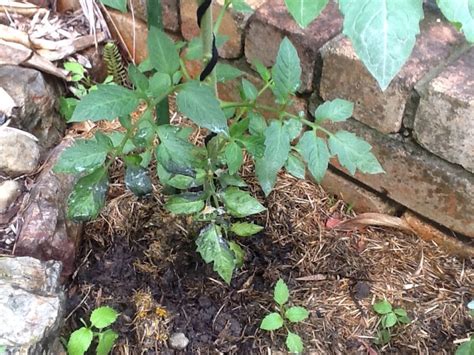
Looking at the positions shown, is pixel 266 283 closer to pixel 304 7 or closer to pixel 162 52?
pixel 162 52

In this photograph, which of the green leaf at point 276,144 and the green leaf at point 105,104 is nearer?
the green leaf at point 105,104

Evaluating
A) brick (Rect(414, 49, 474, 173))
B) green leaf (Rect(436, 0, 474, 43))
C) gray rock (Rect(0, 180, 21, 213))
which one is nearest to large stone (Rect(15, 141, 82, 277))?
gray rock (Rect(0, 180, 21, 213))

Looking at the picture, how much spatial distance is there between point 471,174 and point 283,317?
1.89 feet

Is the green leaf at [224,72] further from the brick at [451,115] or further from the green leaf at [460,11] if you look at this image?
the green leaf at [460,11]

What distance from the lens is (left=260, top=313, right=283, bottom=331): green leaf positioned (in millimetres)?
1499

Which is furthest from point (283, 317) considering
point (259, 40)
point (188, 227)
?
point (259, 40)

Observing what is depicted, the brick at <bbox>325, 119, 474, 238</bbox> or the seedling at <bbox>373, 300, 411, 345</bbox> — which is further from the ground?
the brick at <bbox>325, 119, 474, 238</bbox>

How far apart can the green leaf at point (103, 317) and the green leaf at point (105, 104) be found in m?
0.58

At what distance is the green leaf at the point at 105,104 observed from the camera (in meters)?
1.05

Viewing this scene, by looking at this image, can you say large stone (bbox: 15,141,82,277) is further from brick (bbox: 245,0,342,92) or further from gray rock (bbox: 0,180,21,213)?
brick (bbox: 245,0,342,92)

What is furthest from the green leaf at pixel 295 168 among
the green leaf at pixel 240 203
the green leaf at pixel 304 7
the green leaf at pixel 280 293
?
the green leaf at pixel 304 7

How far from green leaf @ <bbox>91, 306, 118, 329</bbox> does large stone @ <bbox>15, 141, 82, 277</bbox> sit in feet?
0.58

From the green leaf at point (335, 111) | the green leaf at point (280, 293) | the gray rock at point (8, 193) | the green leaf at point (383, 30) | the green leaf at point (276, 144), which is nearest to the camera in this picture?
the green leaf at point (383, 30)

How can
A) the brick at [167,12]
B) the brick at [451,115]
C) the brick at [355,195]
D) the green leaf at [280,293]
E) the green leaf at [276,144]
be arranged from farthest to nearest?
the brick at [167,12] → the brick at [355,195] → the green leaf at [280,293] → the brick at [451,115] → the green leaf at [276,144]
